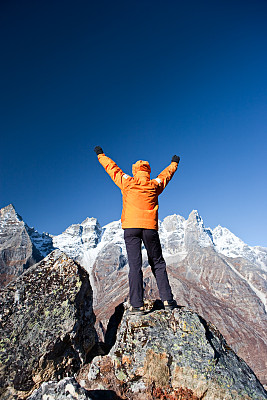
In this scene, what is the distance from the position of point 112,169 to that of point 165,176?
1666 millimetres

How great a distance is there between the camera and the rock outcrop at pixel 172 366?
193 inches

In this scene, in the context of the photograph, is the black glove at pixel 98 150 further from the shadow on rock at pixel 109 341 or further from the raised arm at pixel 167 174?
the shadow on rock at pixel 109 341

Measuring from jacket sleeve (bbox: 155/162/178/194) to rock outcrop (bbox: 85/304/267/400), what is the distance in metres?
3.59

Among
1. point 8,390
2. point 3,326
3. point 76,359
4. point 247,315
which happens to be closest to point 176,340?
point 76,359

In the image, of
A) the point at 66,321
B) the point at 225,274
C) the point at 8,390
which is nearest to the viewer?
the point at 8,390

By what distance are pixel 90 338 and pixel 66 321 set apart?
1.29 m

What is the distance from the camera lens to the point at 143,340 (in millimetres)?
5617

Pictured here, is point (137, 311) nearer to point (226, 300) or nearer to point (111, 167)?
point (111, 167)

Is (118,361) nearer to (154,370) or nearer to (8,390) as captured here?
(154,370)

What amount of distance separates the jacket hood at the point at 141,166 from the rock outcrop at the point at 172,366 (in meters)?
4.06

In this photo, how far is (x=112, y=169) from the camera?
7.32 m

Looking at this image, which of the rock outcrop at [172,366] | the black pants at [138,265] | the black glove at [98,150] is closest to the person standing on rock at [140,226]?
the black pants at [138,265]

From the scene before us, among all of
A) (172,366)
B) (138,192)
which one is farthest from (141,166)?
(172,366)

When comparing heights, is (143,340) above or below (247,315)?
below
